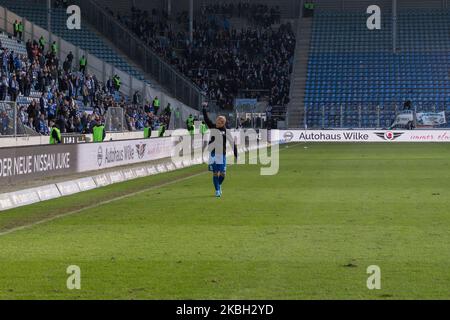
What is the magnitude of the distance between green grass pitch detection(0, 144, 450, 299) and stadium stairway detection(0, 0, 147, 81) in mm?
41920

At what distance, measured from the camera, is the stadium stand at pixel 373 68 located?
71250mm

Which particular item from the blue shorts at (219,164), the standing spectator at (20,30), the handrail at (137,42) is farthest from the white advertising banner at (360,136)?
the blue shorts at (219,164)

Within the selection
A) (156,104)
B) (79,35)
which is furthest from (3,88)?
(79,35)

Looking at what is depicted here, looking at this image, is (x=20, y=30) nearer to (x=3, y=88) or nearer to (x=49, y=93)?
(x=49, y=93)

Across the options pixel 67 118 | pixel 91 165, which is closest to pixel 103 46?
pixel 67 118

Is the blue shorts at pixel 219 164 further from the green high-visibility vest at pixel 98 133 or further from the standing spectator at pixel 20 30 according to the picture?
the standing spectator at pixel 20 30

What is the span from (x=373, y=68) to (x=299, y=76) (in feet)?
20.7

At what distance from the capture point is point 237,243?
14078 millimetres

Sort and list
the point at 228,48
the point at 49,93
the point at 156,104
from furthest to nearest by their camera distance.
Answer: the point at 228,48, the point at 156,104, the point at 49,93

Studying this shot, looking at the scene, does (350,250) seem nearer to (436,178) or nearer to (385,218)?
(385,218)

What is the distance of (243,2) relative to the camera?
84.9 m

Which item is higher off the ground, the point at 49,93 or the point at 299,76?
the point at 299,76

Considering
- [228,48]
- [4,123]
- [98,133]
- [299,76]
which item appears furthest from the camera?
[299,76]

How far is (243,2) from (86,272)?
247 ft
